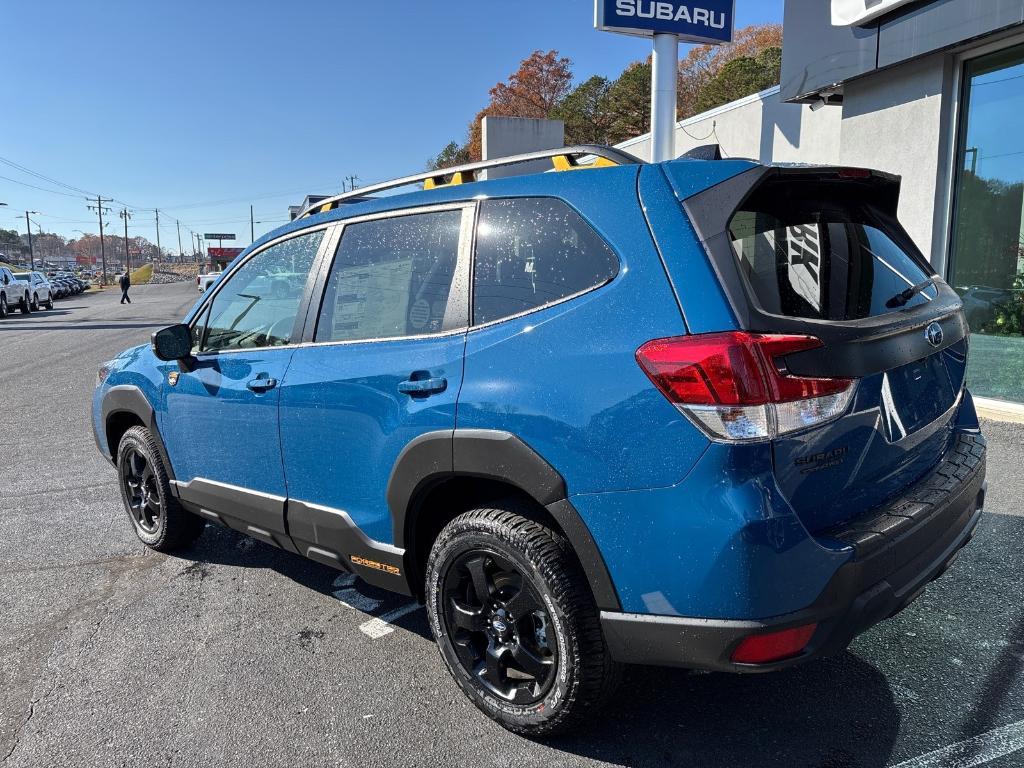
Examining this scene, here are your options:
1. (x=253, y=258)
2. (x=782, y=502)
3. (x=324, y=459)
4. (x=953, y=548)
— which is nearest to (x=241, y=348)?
(x=253, y=258)

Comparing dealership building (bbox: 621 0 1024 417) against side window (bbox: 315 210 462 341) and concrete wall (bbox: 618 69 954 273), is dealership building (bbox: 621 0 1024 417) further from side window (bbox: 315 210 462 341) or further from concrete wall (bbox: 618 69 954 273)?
side window (bbox: 315 210 462 341)

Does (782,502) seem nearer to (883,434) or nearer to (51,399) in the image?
(883,434)

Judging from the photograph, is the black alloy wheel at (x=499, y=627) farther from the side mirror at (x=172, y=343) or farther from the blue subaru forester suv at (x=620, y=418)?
the side mirror at (x=172, y=343)

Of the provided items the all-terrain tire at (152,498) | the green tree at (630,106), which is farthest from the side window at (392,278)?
the green tree at (630,106)

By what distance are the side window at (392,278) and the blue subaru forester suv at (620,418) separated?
11mm

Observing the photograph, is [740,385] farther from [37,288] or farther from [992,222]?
[37,288]

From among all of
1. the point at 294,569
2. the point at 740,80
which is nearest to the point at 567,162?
the point at 294,569

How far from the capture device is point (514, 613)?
97.5 inches

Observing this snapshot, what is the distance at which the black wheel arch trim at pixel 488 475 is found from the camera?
7.20 ft

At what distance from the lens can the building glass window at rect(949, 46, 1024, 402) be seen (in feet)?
23.7

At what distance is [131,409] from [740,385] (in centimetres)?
357

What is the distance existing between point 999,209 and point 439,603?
7532mm

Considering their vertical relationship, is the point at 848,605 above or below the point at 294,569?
above

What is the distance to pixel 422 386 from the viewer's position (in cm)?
258
